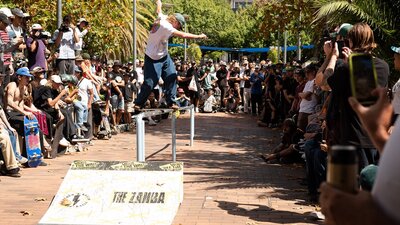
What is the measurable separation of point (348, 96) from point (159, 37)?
380 cm

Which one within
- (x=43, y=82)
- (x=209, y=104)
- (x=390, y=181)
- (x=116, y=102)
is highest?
(x=390, y=181)

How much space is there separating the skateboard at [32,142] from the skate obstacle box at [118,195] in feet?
16.1

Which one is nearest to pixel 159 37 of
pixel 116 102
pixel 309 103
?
pixel 309 103

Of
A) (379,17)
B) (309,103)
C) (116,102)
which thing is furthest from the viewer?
(116,102)

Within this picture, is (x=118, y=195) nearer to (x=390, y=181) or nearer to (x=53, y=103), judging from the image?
(x=390, y=181)

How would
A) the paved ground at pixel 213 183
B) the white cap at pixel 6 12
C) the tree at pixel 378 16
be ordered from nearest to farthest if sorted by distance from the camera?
1. the paved ground at pixel 213 183
2. the tree at pixel 378 16
3. the white cap at pixel 6 12

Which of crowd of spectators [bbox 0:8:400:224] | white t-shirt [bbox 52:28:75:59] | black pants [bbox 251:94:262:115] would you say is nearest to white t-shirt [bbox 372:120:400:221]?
crowd of spectators [bbox 0:8:400:224]

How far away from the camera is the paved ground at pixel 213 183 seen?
8.60 metres

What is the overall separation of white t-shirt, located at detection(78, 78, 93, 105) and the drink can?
14.8m

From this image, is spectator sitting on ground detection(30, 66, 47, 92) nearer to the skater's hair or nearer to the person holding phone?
the skater's hair

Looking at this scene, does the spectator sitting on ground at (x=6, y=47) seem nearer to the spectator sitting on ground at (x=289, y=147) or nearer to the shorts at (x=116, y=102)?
the spectator sitting on ground at (x=289, y=147)

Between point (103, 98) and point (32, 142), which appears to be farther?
point (103, 98)

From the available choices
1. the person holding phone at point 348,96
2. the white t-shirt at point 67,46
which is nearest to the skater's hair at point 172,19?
the person holding phone at point 348,96

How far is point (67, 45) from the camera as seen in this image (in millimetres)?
16078
